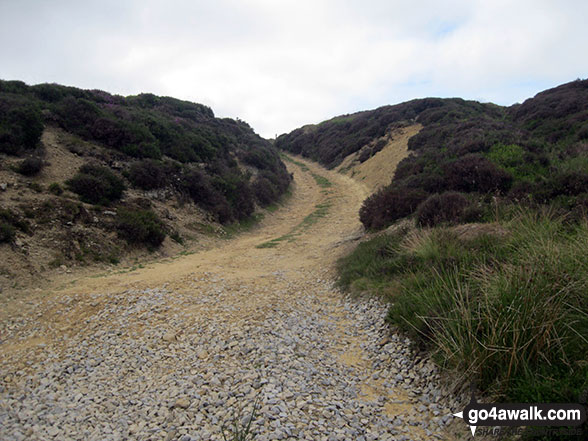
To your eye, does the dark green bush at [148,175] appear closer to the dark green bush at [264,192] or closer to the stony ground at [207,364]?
the stony ground at [207,364]

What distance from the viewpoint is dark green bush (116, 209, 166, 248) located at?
36.7 ft

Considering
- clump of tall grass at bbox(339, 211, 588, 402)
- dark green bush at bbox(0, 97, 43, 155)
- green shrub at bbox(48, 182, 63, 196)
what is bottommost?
clump of tall grass at bbox(339, 211, 588, 402)

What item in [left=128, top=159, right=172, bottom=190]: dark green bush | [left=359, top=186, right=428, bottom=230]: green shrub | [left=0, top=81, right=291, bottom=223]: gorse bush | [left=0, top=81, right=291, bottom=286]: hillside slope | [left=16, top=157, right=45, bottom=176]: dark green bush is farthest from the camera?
[left=128, top=159, right=172, bottom=190]: dark green bush

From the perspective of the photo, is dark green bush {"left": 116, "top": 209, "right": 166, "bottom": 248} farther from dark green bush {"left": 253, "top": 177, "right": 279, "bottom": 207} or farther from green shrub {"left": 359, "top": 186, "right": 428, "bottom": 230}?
dark green bush {"left": 253, "top": 177, "right": 279, "bottom": 207}

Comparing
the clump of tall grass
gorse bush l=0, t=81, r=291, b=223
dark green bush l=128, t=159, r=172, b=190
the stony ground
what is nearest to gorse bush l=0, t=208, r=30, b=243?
the stony ground

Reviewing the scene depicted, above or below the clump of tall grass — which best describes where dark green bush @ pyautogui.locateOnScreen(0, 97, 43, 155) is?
above

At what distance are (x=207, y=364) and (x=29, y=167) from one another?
10.9 m

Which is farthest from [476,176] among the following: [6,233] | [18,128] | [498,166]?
[18,128]

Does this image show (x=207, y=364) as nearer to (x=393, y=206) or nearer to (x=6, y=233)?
(x=6, y=233)

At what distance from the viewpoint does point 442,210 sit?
9.25 metres

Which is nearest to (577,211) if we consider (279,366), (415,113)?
(279,366)

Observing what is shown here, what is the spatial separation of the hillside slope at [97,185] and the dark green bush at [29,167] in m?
0.03

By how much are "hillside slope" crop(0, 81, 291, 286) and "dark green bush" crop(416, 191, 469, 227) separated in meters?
8.65

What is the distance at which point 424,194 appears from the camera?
464 inches
